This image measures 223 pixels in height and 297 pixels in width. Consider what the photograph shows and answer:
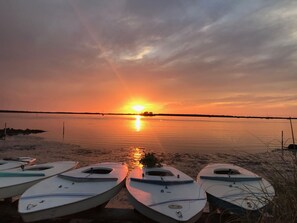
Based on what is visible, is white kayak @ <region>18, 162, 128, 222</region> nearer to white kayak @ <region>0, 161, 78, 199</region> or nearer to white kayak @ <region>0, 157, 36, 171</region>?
white kayak @ <region>0, 161, 78, 199</region>

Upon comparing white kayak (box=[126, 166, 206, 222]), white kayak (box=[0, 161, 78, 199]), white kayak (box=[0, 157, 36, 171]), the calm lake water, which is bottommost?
white kayak (box=[126, 166, 206, 222])

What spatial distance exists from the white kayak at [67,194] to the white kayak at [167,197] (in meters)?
0.66

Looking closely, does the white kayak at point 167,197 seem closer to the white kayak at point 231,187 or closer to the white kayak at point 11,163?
the white kayak at point 231,187

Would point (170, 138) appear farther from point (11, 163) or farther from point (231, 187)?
point (231, 187)

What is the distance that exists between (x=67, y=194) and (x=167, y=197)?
8.05 feet

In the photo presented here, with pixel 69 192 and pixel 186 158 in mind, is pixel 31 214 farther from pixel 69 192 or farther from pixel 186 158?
pixel 186 158

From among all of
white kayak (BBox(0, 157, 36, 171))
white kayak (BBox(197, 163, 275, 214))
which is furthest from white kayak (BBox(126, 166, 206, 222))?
white kayak (BBox(0, 157, 36, 171))

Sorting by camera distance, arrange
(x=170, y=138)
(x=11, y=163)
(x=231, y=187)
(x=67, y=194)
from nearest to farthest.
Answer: (x=67, y=194) < (x=231, y=187) < (x=11, y=163) < (x=170, y=138)

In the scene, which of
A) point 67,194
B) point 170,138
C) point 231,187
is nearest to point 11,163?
point 67,194

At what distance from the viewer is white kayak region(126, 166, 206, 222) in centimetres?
641

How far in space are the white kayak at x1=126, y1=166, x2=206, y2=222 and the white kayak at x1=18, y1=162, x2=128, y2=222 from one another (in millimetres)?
661

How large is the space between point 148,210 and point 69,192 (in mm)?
2153

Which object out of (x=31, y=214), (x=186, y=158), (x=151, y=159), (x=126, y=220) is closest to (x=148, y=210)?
(x=126, y=220)

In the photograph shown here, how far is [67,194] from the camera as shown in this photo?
24.8ft
